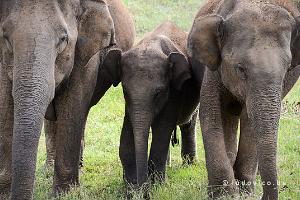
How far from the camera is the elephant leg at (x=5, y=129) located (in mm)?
6703

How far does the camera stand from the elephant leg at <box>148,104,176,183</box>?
819 centimetres

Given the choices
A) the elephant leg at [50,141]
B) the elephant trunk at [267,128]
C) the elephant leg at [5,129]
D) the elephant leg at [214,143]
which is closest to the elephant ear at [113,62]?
the elephant leg at [214,143]

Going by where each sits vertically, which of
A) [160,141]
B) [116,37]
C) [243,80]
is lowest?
[160,141]

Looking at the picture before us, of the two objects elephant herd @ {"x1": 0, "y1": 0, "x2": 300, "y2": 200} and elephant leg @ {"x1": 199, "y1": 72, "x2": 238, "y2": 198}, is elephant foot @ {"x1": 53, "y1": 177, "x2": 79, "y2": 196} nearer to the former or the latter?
elephant herd @ {"x1": 0, "y1": 0, "x2": 300, "y2": 200}

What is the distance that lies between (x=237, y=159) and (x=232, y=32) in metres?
1.51

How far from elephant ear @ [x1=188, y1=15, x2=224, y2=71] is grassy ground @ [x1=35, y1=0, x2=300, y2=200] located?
1.32 meters

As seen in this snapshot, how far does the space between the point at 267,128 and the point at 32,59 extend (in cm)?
192

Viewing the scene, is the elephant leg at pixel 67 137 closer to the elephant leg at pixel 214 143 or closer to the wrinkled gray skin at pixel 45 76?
the wrinkled gray skin at pixel 45 76

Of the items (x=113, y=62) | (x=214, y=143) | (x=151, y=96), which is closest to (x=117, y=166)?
(x=113, y=62)

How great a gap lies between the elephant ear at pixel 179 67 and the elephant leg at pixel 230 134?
741mm

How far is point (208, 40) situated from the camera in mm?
6992

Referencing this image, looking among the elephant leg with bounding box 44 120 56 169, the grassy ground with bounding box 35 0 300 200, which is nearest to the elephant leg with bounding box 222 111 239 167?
the grassy ground with bounding box 35 0 300 200

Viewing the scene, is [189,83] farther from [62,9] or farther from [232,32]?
[62,9]

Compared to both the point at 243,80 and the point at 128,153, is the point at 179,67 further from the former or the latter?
the point at 243,80
